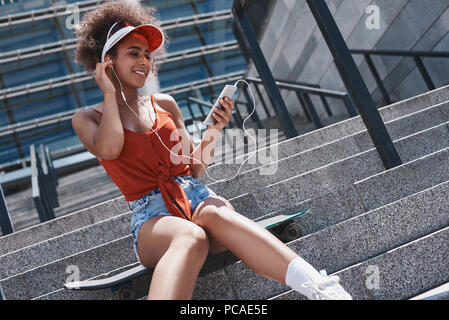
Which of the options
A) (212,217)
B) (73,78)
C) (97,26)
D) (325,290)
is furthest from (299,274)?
(73,78)

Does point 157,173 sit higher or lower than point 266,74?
lower

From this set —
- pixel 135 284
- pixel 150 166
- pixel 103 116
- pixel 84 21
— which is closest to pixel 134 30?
pixel 84 21

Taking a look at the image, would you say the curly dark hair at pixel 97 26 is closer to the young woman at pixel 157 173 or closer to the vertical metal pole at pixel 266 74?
the young woman at pixel 157 173

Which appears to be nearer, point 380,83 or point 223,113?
point 223,113

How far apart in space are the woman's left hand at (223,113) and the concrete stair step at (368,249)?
2.33 ft

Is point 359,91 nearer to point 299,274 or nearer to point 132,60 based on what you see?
point 132,60

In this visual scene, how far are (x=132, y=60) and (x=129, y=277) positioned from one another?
1.12 m

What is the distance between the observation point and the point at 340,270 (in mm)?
2062

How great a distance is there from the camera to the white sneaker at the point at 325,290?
5.34ft

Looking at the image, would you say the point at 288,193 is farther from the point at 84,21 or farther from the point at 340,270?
the point at 84,21

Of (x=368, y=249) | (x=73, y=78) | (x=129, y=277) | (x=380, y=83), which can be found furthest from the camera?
A: (x=73, y=78)

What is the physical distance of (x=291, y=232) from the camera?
2.33m

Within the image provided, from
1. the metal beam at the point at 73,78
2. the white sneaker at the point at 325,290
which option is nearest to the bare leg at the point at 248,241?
the white sneaker at the point at 325,290
